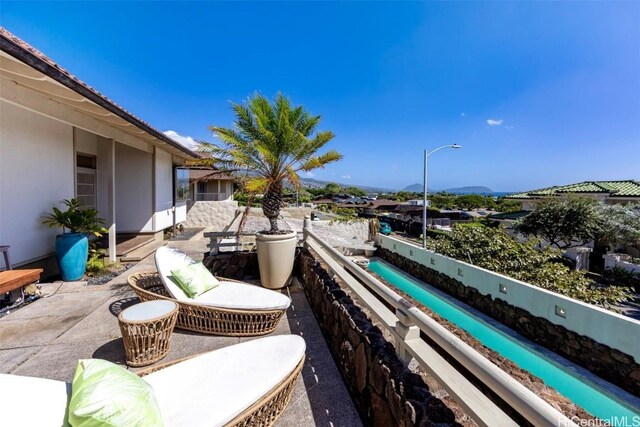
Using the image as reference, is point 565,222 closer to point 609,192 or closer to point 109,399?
point 609,192

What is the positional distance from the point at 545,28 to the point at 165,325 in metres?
16.8

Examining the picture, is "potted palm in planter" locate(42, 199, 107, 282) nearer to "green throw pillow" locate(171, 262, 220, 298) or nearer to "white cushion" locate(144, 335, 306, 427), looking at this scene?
"green throw pillow" locate(171, 262, 220, 298)

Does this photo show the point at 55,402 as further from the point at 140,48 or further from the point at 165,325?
the point at 140,48

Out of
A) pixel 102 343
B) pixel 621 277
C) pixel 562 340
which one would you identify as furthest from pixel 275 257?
pixel 621 277

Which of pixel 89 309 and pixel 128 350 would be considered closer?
pixel 128 350

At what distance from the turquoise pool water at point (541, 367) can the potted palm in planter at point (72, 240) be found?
934cm

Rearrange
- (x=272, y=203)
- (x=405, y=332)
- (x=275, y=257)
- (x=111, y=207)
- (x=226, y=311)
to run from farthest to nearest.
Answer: (x=111, y=207), (x=272, y=203), (x=275, y=257), (x=226, y=311), (x=405, y=332)

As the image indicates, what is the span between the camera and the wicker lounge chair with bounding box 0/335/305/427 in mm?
1675

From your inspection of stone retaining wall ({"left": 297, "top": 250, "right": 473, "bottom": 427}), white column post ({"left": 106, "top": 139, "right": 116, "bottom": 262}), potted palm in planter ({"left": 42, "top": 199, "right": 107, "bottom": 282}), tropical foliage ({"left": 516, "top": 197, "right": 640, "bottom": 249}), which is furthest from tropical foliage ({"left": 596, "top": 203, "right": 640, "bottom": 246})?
potted palm in planter ({"left": 42, "top": 199, "right": 107, "bottom": 282})

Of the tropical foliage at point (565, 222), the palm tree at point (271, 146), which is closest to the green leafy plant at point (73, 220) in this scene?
the palm tree at point (271, 146)

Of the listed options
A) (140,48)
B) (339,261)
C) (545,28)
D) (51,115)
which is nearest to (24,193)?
(51,115)

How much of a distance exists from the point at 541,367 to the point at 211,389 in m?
8.60

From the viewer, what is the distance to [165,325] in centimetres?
334

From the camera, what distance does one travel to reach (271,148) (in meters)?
6.38
